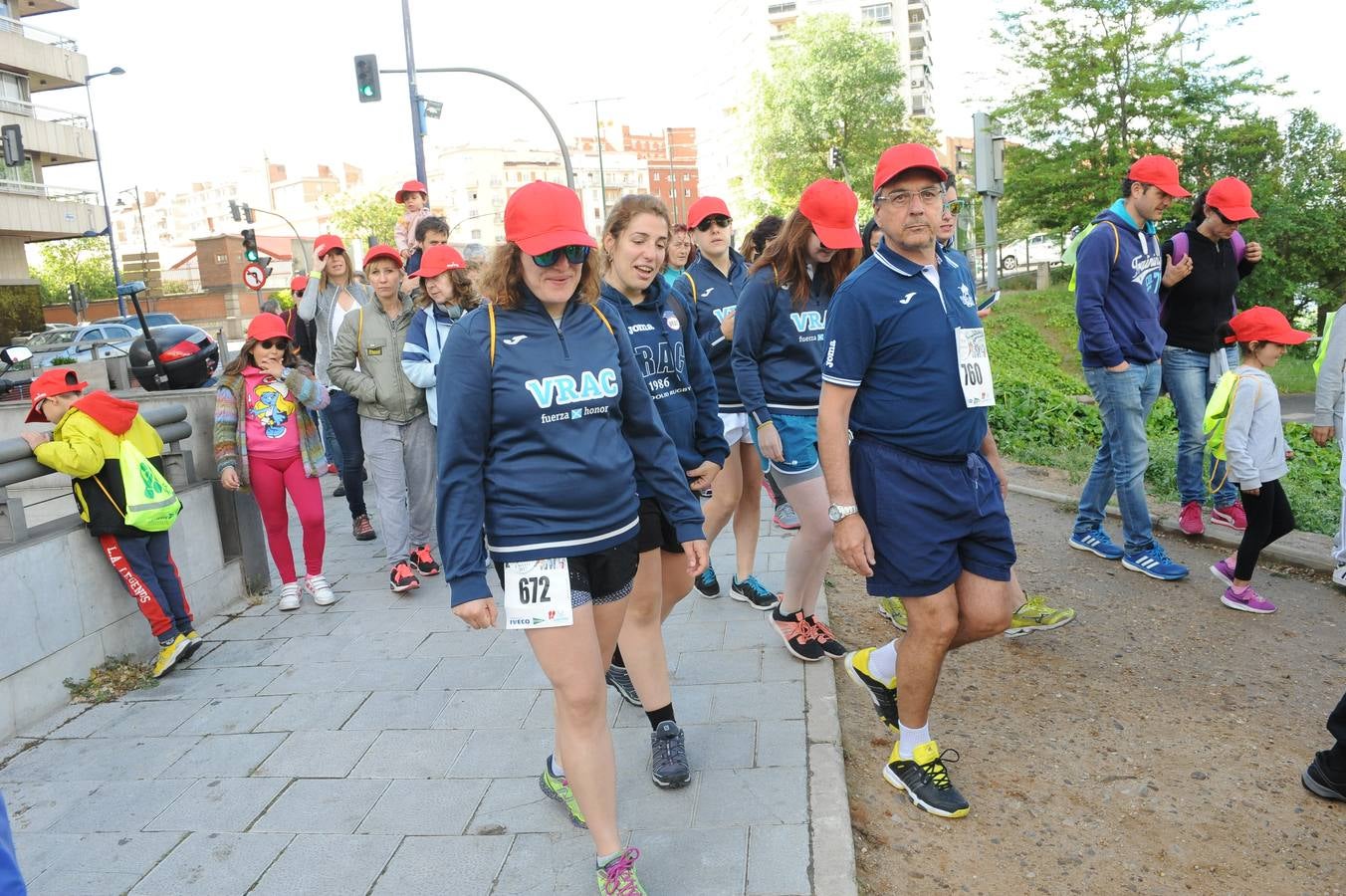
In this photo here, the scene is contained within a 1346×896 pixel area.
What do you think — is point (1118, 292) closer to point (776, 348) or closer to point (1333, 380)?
point (1333, 380)

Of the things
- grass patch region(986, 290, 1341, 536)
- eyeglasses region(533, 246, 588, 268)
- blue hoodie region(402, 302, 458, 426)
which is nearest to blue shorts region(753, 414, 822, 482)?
eyeglasses region(533, 246, 588, 268)

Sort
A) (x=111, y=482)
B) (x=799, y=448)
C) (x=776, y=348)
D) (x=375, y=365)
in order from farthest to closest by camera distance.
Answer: (x=375, y=365), (x=111, y=482), (x=776, y=348), (x=799, y=448)

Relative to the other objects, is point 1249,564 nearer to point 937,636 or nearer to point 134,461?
point 937,636

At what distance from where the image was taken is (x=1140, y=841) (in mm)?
3338

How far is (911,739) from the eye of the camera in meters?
3.61

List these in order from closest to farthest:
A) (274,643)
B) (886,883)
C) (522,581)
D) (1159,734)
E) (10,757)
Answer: (522,581), (886,883), (1159,734), (10,757), (274,643)

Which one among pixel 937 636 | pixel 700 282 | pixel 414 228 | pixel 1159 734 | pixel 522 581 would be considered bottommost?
pixel 1159 734

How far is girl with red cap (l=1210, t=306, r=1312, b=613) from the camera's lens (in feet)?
17.4

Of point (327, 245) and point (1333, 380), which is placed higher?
point (327, 245)

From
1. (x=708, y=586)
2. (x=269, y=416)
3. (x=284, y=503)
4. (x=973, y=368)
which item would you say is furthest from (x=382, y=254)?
(x=973, y=368)

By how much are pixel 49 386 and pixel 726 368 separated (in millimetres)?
3313

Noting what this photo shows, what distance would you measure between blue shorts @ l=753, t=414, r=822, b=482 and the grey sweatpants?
2741mm

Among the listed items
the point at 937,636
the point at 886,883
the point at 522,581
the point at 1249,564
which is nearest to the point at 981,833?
the point at 886,883

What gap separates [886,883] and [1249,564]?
3336mm
